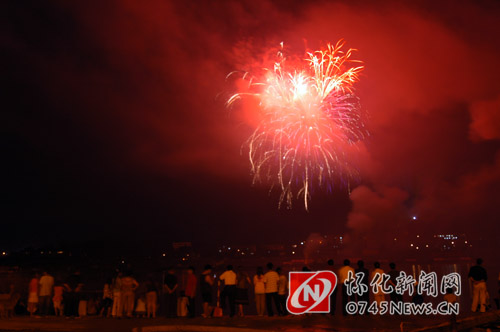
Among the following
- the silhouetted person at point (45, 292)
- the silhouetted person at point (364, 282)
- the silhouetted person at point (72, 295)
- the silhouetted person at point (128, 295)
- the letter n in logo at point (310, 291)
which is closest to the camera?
the letter n in logo at point (310, 291)

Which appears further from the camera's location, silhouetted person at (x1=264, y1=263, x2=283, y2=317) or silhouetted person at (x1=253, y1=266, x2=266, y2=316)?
silhouetted person at (x1=253, y1=266, x2=266, y2=316)

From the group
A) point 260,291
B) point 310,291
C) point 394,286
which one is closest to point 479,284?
point 394,286

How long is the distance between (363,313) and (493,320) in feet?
11.9

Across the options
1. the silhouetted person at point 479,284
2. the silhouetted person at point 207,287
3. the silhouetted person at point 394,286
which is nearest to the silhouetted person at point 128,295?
the silhouetted person at point 207,287

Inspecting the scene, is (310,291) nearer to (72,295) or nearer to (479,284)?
(479,284)

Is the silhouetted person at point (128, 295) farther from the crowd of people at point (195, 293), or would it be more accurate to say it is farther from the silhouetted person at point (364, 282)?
the silhouetted person at point (364, 282)

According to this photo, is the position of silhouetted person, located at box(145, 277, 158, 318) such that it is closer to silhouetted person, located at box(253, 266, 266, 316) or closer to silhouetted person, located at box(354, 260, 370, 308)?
silhouetted person, located at box(253, 266, 266, 316)

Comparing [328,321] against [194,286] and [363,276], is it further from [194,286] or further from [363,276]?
[194,286]

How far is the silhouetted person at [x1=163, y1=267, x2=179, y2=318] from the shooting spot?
51.7 feet

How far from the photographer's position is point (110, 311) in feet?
55.0

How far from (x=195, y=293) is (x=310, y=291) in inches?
151

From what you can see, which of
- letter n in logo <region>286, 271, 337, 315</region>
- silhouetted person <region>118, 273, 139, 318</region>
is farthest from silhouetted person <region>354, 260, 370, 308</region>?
silhouetted person <region>118, 273, 139, 318</region>

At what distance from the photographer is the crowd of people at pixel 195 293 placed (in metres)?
15.5

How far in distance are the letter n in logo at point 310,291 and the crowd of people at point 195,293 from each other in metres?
0.52
